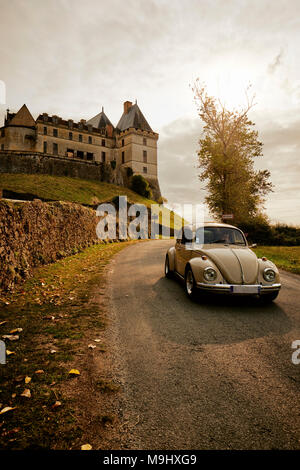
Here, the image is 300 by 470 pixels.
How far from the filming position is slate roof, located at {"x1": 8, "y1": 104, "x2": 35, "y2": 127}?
57.2 m

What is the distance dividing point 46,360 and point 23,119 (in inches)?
2592

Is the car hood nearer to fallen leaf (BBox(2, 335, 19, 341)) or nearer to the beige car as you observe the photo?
the beige car

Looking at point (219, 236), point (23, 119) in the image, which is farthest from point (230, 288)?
point (23, 119)

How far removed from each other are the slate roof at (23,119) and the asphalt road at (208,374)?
6299 centimetres

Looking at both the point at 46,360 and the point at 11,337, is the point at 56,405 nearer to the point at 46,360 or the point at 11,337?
the point at 46,360

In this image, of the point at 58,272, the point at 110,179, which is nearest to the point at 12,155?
the point at 110,179

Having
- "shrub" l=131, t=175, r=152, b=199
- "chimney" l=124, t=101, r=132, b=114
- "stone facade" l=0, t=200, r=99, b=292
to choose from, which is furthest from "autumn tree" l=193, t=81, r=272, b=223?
"chimney" l=124, t=101, r=132, b=114

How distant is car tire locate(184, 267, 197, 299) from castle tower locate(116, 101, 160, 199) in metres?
62.5

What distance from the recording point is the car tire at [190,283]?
622 centimetres

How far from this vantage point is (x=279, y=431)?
2418mm

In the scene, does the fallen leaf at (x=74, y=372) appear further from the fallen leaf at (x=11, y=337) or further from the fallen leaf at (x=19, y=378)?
the fallen leaf at (x=11, y=337)

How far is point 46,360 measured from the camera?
146 inches

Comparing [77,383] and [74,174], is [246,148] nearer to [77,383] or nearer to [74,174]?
[77,383]

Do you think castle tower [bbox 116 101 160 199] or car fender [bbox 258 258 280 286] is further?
castle tower [bbox 116 101 160 199]
